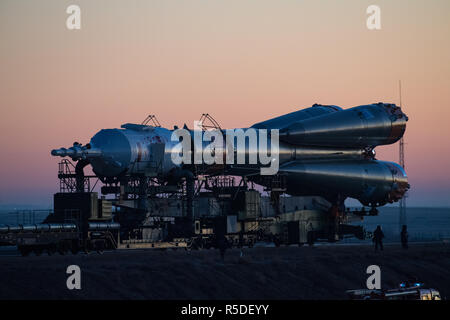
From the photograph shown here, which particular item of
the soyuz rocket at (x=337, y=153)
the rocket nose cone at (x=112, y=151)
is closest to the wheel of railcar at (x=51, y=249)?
Answer: the rocket nose cone at (x=112, y=151)

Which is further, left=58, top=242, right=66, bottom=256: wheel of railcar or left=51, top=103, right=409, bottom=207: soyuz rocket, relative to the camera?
left=51, top=103, right=409, bottom=207: soyuz rocket

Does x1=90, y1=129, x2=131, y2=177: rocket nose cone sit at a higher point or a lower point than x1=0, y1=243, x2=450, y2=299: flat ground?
higher

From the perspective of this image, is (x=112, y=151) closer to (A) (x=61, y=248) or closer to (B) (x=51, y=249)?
(A) (x=61, y=248)

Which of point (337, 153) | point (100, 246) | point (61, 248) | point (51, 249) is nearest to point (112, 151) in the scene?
point (100, 246)

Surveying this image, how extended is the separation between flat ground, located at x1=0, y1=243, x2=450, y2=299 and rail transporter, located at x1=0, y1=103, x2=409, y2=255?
179cm

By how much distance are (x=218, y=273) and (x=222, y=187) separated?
604 inches

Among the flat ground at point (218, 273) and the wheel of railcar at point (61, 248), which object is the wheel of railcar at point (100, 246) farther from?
the wheel of railcar at point (61, 248)

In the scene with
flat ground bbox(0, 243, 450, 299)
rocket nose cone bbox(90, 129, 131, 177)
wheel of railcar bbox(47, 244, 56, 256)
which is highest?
rocket nose cone bbox(90, 129, 131, 177)

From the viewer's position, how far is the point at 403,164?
231 feet

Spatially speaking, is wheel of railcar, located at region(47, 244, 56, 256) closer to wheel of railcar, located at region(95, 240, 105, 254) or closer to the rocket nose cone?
wheel of railcar, located at region(95, 240, 105, 254)

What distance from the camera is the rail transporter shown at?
168ft

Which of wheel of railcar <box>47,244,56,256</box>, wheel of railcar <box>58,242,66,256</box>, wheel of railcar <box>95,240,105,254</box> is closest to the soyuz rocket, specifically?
wheel of railcar <box>95,240,105,254</box>

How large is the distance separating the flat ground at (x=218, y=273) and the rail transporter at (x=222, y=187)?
5.86 ft
